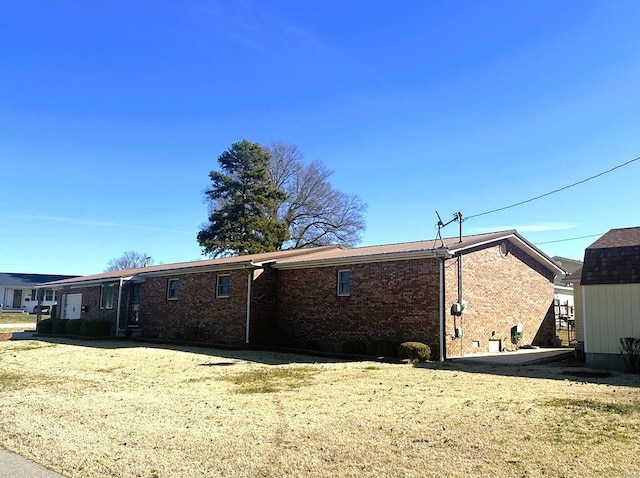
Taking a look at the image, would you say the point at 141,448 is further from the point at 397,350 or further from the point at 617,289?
the point at 617,289

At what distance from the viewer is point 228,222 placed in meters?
43.4

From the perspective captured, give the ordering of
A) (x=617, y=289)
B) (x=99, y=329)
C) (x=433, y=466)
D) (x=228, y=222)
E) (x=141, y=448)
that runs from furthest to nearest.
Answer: (x=228, y=222) → (x=99, y=329) → (x=617, y=289) → (x=141, y=448) → (x=433, y=466)

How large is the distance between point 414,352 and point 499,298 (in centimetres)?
595

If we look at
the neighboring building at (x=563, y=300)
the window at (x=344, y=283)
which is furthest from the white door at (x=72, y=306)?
the neighboring building at (x=563, y=300)

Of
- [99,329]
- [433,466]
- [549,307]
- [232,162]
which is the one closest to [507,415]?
[433,466]

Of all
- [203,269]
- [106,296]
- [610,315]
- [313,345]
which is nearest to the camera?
[610,315]

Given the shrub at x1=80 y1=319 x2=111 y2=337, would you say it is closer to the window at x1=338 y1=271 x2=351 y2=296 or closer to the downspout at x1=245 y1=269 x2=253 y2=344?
the downspout at x1=245 y1=269 x2=253 y2=344

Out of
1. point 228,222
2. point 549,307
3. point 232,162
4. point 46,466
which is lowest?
point 46,466

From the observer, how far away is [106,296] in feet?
Answer: 92.5

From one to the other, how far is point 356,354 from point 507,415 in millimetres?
9626

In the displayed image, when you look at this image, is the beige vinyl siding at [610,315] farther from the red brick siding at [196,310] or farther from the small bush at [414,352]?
the red brick siding at [196,310]

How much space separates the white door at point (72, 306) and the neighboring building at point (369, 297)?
6146 mm

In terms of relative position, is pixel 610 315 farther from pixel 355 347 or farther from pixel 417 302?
pixel 355 347

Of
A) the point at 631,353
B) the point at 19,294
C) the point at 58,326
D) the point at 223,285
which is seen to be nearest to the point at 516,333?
the point at 631,353
